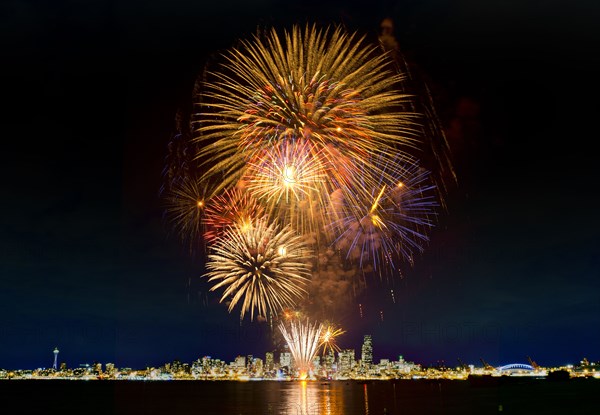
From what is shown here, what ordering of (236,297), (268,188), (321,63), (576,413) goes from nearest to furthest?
1. (321,63)
2. (268,188)
3. (236,297)
4. (576,413)

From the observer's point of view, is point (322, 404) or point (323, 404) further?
point (322, 404)

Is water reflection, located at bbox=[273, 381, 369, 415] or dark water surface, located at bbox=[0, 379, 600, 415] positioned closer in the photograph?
water reflection, located at bbox=[273, 381, 369, 415]

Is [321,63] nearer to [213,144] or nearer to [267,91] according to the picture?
[267,91]

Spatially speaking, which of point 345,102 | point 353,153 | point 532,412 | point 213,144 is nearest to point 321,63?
point 345,102

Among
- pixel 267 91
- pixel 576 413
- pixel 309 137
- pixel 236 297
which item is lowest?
pixel 576 413

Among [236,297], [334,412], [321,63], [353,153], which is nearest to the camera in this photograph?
[321,63]

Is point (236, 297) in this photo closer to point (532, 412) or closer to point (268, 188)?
point (268, 188)

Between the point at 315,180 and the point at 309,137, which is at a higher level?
the point at 309,137

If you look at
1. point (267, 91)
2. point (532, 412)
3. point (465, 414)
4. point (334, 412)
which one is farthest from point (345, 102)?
point (532, 412)

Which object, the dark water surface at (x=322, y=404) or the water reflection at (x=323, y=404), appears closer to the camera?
the water reflection at (x=323, y=404)

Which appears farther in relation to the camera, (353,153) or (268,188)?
(268,188)
